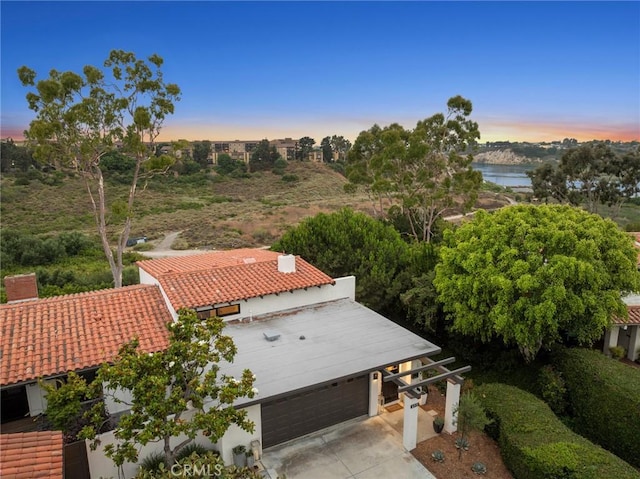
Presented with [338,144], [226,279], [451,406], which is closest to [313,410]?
[451,406]

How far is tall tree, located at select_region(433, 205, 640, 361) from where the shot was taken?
1477cm

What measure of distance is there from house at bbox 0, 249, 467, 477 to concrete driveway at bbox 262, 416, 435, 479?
16.7 inches

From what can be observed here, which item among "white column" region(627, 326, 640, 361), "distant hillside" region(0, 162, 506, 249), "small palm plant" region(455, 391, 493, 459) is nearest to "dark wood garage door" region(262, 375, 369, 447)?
"small palm plant" region(455, 391, 493, 459)

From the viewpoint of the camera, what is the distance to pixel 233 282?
1667cm

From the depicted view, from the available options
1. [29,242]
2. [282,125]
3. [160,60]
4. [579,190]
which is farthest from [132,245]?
[579,190]

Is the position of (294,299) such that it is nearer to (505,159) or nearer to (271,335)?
(271,335)

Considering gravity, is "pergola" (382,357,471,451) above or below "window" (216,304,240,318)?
below

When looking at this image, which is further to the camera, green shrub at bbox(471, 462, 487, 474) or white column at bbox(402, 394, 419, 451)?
white column at bbox(402, 394, 419, 451)

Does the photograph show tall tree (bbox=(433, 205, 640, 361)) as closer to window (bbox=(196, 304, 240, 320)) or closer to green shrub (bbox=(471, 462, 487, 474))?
green shrub (bbox=(471, 462, 487, 474))

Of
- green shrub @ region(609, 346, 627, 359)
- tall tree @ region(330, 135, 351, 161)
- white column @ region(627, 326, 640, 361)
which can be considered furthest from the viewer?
tall tree @ region(330, 135, 351, 161)

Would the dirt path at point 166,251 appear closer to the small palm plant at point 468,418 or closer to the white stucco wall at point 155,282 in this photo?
the white stucco wall at point 155,282

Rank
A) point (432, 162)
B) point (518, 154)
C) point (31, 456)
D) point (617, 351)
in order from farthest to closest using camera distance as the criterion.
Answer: point (518, 154) < point (432, 162) < point (617, 351) < point (31, 456)

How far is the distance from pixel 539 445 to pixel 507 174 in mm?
148936

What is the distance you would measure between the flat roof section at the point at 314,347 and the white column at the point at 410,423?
1.26m
